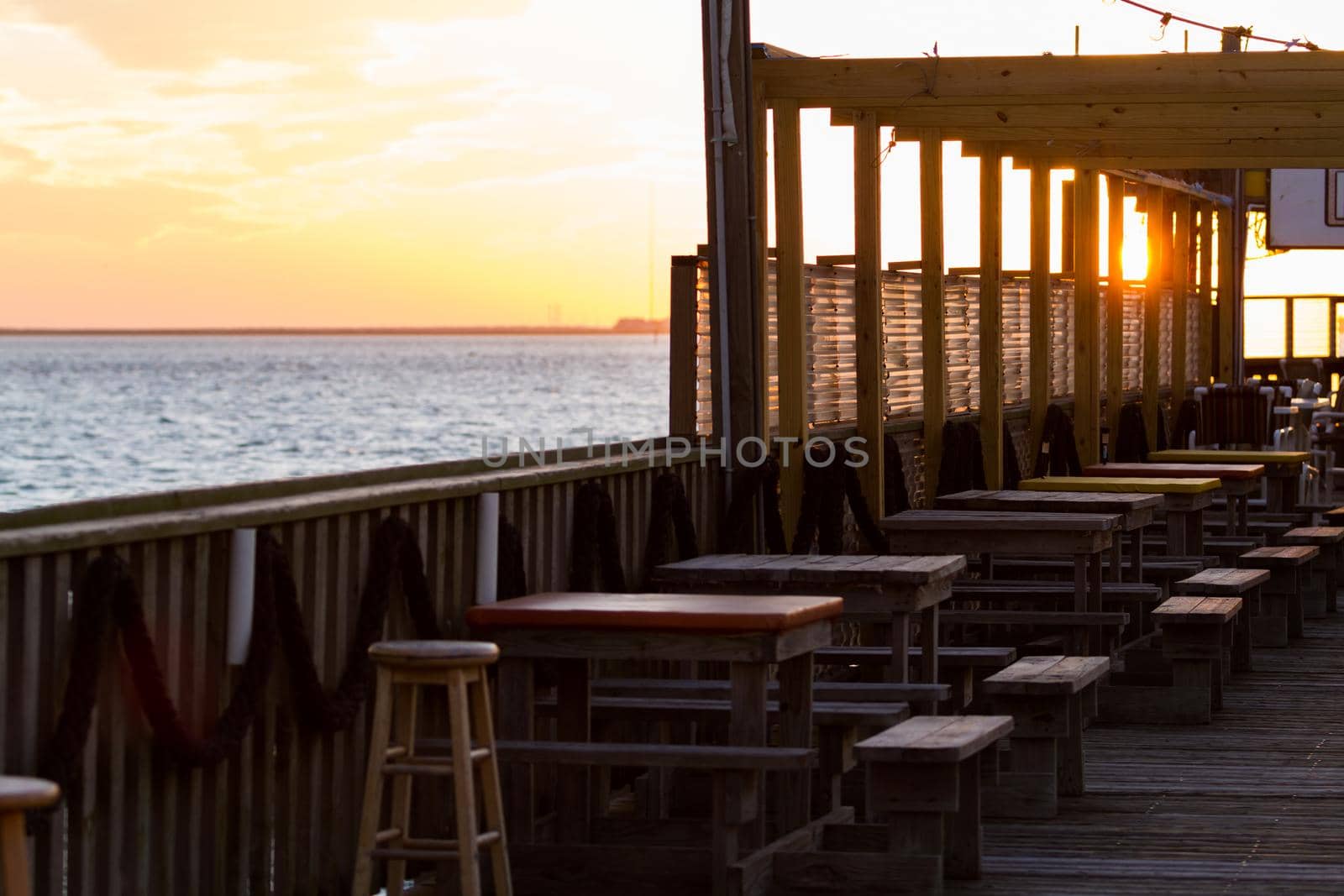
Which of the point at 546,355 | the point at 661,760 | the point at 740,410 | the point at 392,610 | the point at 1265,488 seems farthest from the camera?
the point at 546,355

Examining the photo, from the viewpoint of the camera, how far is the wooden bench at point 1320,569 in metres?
12.9

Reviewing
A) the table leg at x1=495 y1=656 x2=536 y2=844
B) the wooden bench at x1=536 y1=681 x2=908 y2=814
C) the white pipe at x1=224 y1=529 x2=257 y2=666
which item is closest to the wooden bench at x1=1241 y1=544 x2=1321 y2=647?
the wooden bench at x1=536 y1=681 x2=908 y2=814

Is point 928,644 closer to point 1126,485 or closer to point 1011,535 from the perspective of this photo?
point 1011,535

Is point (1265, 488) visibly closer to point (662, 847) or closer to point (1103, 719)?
point (1103, 719)

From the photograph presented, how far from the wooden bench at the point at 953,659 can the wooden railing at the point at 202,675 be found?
1679 millimetres

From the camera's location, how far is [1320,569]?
1369cm

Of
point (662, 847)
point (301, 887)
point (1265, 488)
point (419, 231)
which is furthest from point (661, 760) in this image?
point (419, 231)

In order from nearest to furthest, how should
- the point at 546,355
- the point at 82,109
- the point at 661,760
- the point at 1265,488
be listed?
the point at 661,760
the point at 1265,488
the point at 82,109
the point at 546,355

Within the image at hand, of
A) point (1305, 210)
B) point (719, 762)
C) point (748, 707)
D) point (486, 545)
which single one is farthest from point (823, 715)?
point (1305, 210)

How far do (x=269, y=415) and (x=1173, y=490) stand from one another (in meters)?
76.3

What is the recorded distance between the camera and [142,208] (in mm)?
70312

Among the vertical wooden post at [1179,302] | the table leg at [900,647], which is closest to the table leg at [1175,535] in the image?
the table leg at [900,647]

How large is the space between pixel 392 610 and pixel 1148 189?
1275 centimetres

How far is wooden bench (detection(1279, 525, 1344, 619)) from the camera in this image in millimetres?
12883
